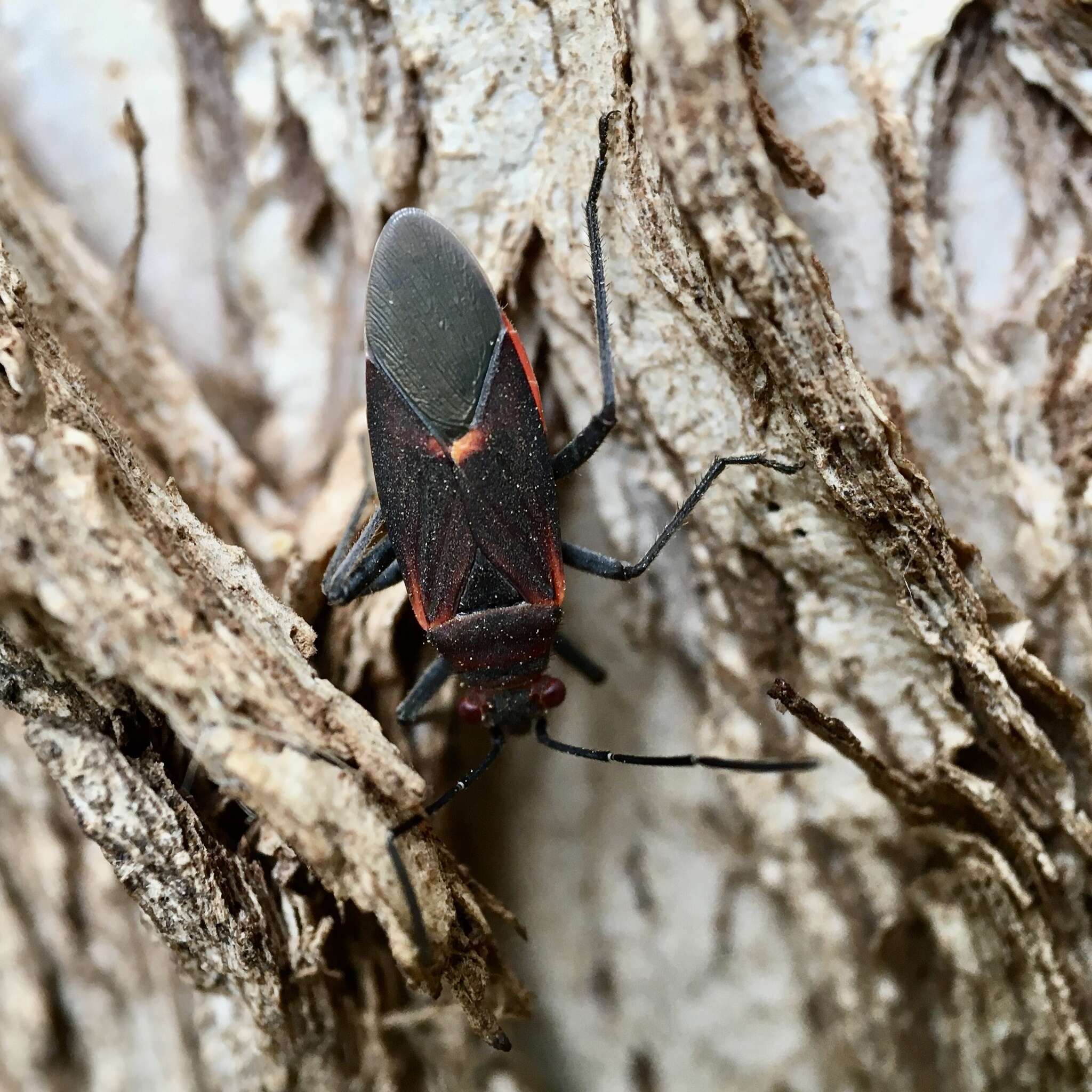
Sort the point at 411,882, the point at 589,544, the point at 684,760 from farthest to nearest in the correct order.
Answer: the point at 589,544 < the point at 684,760 < the point at 411,882

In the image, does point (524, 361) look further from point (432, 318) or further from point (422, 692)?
point (422, 692)

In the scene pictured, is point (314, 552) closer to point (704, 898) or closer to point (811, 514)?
point (811, 514)

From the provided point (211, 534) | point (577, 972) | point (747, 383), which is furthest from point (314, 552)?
point (577, 972)

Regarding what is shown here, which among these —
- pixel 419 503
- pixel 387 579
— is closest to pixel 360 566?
pixel 387 579

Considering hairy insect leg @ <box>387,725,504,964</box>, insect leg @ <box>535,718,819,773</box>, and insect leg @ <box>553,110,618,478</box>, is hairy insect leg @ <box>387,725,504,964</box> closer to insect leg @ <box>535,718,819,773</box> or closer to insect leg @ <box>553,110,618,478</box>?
insect leg @ <box>535,718,819,773</box>

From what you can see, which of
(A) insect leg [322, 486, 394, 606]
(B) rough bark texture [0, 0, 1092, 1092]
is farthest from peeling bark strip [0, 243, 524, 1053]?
(A) insect leg [322, 486, 394, 606]

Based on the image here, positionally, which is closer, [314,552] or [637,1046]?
[314,552]
